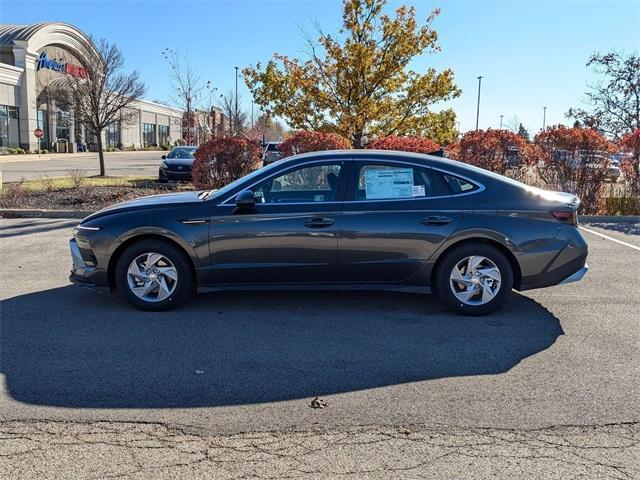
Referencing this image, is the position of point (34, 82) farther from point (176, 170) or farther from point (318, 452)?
point (318, 452)

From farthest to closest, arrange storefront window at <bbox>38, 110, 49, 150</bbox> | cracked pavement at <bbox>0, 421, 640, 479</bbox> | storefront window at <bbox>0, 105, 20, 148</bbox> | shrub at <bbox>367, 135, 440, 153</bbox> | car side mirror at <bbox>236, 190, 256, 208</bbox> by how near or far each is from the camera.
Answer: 1. storefront window at <bbox>38, 110, 49, 150</bbox>
2. storefront window at <bbox>0, 105, 20, 148</bbox>
3. shrub at <bbox>367, 135, 440, 153</bbox>
4. car side mirror at <bbox>236, 190, 256, 208</bbox>
5. cracked pavement at <bbox>0, 421, 640, 479</bbox>

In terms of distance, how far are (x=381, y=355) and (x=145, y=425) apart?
1.87 metres

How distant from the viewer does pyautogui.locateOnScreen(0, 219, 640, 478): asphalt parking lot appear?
3.48m

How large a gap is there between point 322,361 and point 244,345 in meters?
0.72

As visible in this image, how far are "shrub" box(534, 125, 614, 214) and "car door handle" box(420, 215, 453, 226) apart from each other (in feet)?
28.0

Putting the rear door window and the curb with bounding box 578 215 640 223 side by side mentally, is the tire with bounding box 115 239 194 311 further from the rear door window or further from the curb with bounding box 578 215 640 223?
the curb with bounding box 578 215 640 223

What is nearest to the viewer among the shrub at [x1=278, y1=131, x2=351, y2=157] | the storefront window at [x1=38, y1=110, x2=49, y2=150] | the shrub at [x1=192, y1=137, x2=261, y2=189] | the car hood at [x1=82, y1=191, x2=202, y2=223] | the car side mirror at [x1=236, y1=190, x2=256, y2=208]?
the car side mirror at [x1=236, y1=190, x2=256, y2=208]

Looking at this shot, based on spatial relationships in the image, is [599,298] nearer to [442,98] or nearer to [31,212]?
[31,212]

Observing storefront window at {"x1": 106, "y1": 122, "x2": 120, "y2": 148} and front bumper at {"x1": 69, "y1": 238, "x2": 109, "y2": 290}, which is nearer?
front bumper at {"x1": 69, "y1": 238, "x2": 109, "y2": 290}

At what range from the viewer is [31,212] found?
1189 centimetres

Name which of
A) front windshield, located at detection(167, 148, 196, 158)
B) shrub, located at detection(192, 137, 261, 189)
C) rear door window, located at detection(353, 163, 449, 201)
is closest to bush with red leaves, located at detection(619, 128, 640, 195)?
shrub, located at detection(192, 137, 261, 189)

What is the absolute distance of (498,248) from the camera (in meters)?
5.43

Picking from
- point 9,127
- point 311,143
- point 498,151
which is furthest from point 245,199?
point 9,127

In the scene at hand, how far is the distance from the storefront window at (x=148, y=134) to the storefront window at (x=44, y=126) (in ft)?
68.3
